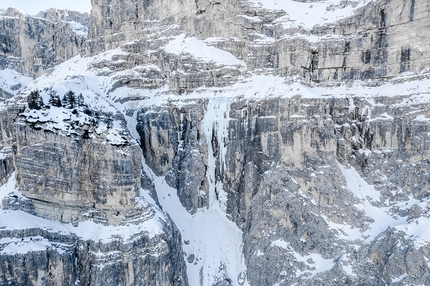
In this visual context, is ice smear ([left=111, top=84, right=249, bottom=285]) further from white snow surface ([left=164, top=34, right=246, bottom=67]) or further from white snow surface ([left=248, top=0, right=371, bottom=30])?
white snow surface ([left=248, top=0, right=371, bottom=30])

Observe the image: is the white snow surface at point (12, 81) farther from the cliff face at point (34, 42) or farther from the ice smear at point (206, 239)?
the ice smear at point (206, 239)

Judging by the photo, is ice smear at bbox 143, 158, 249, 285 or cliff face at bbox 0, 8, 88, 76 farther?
cliff face at bbox 0, 8, 88, 76

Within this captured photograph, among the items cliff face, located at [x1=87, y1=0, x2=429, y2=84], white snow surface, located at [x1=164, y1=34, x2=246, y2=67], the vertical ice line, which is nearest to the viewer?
cliff face, located at [x1=87, y1=0, x2=429, y2=84]

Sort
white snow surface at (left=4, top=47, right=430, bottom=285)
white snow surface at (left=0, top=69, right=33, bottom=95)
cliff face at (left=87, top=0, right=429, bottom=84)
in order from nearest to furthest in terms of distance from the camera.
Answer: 1. white snow surface at (left=4, top=47, right=430, bottom=285)
2. cliff face at (left=87, top=0, right=429, bottom=84)
3. white snow surface at (left=0, top=69, right=33, bottom=95)

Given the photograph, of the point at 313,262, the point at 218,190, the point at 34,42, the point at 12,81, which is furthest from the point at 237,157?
the point at 34,42

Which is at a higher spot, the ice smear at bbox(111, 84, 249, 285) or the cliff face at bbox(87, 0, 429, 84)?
the cliff face at bbox(87, 0, 429, 84)

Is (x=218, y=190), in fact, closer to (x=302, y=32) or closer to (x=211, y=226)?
(x=211, y=226)

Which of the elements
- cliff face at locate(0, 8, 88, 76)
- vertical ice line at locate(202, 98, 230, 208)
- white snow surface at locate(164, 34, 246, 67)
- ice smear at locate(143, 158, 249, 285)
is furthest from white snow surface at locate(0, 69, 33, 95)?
vertical ice line at locate(202, 98, 230, 208)
